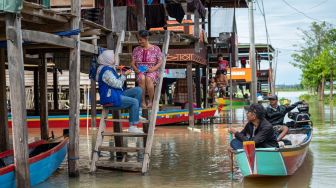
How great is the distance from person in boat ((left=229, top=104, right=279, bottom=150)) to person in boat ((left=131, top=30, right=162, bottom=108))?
2050 millimetres

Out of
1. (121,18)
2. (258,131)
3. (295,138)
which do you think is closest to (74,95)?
(258,131)

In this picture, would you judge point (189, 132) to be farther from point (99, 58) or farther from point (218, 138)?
point (99, 58)

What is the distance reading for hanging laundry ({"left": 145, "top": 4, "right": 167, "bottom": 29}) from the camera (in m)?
15.6

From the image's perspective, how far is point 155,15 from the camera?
15758 mm

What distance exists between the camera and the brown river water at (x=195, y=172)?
9.85 m

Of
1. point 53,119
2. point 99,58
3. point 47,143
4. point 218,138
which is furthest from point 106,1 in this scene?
point 53,119

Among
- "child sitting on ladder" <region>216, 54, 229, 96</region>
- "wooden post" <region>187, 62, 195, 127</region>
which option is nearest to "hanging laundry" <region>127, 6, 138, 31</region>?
"wooden post" <region>187, 62, 195, 127</region>

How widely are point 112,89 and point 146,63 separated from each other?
0.98 m

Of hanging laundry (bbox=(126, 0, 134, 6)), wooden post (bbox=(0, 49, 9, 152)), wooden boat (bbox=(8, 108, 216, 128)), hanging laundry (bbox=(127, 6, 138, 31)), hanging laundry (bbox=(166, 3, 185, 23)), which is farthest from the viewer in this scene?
wooden boat (bbox=(8, 108, 216, 128))

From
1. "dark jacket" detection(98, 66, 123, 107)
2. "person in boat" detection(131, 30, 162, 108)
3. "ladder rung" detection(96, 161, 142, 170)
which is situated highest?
"person in boat" detection(131, 30, 162, 108)

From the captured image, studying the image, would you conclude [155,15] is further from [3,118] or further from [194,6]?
[3,118]

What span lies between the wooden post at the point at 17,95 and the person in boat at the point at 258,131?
11.5 feet

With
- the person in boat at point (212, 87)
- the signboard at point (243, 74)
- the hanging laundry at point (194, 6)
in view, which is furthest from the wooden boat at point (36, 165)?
the signboard at point (243, 74)

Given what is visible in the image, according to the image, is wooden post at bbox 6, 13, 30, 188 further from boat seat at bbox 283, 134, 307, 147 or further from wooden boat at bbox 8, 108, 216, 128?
wooden boat at bbox 8, 108, 216, 128
